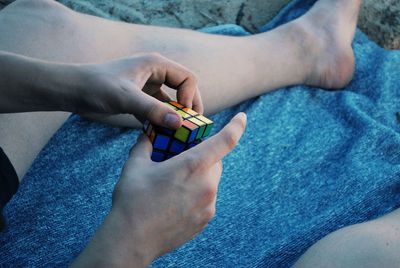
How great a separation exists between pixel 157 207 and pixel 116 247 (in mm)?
72

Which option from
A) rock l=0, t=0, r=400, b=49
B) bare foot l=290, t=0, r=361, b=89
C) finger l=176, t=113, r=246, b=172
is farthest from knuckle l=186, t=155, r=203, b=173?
rock l=0, t=0, r=400, b=49

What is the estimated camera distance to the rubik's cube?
0.70m

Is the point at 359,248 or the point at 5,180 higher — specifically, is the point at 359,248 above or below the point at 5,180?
above

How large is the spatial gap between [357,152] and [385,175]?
4.7 inches

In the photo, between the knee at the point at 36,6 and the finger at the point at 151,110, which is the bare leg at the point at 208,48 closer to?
the knee at the point at 36,6

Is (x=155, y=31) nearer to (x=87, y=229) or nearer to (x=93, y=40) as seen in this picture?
(x=93, y=40)

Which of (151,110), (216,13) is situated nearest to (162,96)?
(151,110)

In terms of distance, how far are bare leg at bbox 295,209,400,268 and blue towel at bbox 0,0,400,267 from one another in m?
0.13

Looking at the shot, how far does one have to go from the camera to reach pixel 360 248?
2.46 ft

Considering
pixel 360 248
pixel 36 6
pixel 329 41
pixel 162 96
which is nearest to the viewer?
pixel 360 248

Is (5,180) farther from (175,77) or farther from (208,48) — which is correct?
(208,48)

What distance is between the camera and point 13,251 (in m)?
0.91

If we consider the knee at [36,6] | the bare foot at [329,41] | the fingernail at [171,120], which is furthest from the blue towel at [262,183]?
the fingernail at [171,120]

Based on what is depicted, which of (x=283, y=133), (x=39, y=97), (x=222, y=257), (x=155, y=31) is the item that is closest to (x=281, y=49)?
(x=283, y=133)
